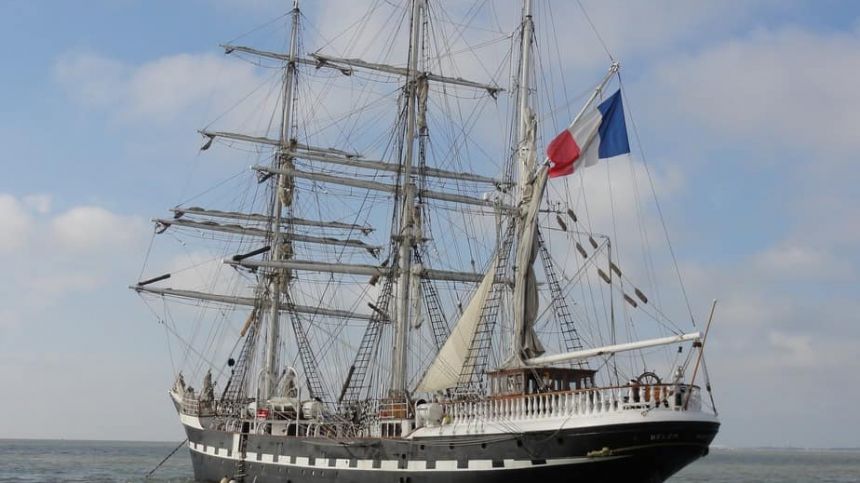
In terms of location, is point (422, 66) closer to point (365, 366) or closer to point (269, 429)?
point (365, 366)

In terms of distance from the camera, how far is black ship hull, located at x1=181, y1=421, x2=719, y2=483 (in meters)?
29.1

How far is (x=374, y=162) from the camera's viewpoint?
166ft

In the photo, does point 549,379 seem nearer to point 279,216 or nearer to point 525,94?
point 525,94

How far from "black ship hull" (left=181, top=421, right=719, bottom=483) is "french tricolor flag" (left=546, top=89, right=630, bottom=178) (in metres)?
9.73

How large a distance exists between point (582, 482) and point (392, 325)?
646 inches

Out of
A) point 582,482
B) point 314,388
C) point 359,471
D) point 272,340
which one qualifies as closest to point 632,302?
point 582,482

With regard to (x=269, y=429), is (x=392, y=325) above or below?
above

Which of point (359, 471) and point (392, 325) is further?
point (392, 325)

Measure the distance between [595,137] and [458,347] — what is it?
1006 cm

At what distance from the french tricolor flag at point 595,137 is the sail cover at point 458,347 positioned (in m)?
5.99

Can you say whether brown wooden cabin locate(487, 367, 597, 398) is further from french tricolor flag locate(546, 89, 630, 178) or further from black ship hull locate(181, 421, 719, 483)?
french tricolor flag locate(546, 89, 630, 178)

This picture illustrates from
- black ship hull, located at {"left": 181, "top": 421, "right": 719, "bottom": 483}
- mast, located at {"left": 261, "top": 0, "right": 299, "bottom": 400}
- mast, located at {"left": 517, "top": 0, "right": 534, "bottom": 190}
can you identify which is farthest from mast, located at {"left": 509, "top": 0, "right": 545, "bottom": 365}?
mast, located at {"left": 261, "top": 0, "right": 299, "bottom": 400}

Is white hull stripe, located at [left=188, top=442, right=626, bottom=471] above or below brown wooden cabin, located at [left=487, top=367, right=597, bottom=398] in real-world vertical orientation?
below

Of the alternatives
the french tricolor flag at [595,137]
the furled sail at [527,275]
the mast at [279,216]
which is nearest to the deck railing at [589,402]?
the furled sail at [527,275]
